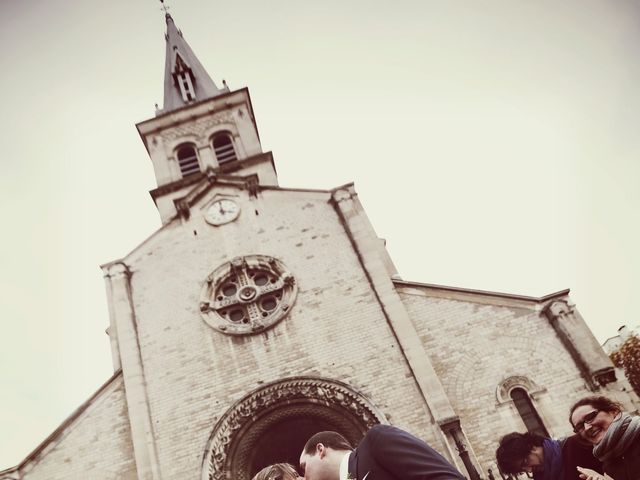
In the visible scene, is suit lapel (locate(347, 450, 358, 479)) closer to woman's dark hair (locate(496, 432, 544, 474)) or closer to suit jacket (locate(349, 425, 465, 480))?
suit jacket (locate(349, 425, 465, 480))

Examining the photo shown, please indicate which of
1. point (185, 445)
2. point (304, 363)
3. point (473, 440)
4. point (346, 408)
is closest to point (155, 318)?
point (185, 445)

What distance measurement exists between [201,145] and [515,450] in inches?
639

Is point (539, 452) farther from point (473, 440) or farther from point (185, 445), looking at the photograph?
point (185, 445)

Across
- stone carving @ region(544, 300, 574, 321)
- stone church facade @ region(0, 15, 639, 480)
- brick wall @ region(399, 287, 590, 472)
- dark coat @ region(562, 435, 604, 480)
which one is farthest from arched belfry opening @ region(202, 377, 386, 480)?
dark coat @ region(562, 435, 604, 480)

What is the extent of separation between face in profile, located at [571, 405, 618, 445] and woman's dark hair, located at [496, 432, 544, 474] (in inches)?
16.5

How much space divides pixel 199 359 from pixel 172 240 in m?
4.08

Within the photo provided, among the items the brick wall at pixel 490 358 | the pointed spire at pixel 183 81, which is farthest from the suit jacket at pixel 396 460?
the pointed spire at pixel 183 81

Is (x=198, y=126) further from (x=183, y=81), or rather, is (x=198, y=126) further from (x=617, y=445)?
(x=617, y=445)

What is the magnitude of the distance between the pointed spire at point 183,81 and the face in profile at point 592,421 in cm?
1945

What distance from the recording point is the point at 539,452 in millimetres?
3637

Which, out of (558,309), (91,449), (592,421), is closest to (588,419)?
(592,421)

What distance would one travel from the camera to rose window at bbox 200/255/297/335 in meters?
11.1

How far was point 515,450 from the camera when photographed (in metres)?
3.63

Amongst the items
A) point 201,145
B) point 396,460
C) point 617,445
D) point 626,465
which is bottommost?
point 626,465
